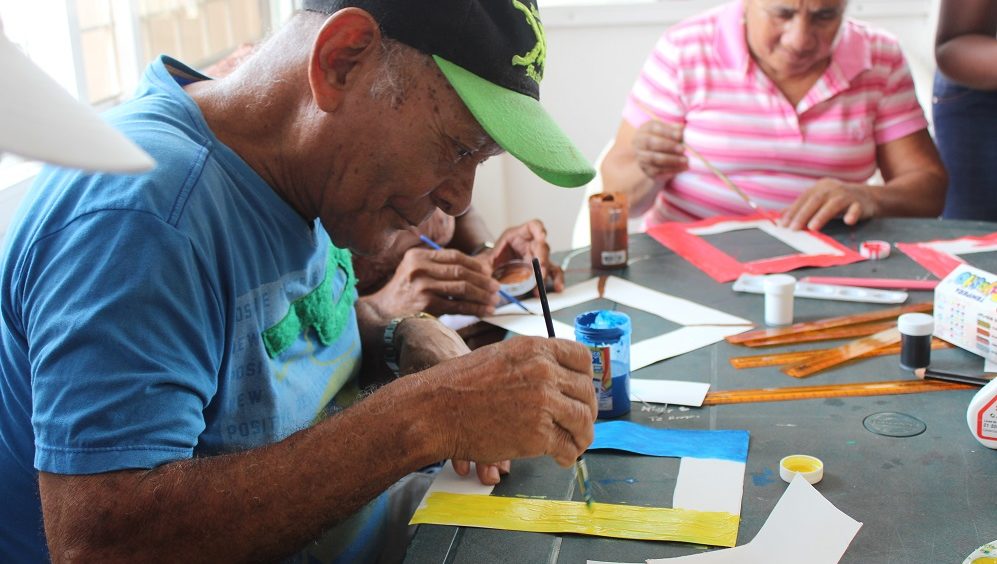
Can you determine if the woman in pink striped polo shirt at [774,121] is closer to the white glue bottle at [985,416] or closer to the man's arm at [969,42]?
the man's arm at [969,42]

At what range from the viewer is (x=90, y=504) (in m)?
1.00

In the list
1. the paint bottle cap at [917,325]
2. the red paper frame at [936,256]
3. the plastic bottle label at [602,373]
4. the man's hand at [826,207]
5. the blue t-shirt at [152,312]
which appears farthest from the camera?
the man's hand at [826,207]

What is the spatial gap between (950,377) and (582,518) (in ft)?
Result: 2.38

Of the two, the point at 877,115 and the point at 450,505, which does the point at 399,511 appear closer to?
the point at 450,505

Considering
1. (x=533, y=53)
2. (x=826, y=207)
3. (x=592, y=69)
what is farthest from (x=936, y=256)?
(x=592, y=69)

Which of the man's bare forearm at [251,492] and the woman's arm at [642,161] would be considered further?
the woman's arm at [642,161]

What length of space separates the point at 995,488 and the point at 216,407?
1.00 metres

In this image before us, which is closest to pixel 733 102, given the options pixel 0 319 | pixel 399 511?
pixel 399 511

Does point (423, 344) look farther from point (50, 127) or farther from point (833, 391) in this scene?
point (50, 127)

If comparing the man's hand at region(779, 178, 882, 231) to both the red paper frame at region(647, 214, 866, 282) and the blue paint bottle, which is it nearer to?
the red paper frame at region(647, 214, 866, 282)

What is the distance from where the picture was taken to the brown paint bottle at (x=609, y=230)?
2.23m

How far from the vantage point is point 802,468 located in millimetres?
1283

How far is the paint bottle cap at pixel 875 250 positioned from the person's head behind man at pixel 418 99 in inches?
46.8

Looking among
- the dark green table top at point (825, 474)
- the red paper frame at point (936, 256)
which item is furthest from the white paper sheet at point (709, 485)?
the red paper frame at point (936, 256)
